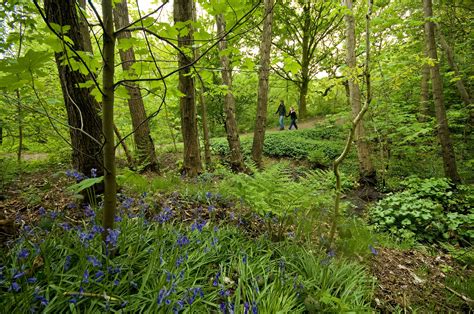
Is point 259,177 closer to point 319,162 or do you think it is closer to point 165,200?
point 165,200

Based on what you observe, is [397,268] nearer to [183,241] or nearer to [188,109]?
[183,241]

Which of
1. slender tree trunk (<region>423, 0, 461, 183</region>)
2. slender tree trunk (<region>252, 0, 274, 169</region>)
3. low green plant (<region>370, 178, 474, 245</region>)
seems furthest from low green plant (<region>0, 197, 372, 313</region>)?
slender tree trunk (<region>423, 0, 461, 183</region>)

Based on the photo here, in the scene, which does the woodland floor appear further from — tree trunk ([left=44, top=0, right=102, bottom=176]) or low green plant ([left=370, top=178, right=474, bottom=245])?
low green plant ([left=370, top=178, right=474, bottom=245])

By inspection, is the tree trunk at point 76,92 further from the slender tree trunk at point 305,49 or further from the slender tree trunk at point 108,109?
the slender tree trunk at point 305,49

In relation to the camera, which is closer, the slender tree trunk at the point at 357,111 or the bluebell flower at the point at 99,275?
the bluebell flower at the point at 99,275

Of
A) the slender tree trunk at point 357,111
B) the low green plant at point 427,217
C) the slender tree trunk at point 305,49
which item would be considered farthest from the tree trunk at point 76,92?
the slender tree trunk at point 305,49

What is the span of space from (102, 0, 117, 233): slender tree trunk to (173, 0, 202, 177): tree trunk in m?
2.61

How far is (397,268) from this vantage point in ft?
10.0

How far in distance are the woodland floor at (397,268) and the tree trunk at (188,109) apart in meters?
1.68

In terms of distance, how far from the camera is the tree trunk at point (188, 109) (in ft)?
14.0

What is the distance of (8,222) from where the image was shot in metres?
2.20

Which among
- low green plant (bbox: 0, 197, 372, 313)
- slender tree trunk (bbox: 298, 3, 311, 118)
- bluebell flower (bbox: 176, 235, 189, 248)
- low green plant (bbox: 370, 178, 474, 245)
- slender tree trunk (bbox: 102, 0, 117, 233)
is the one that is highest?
slender tree trunk (bbox: 298, 3, 311, 118)

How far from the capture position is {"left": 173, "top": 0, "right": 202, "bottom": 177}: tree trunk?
4.26 metres

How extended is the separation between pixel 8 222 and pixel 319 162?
9468 mm
